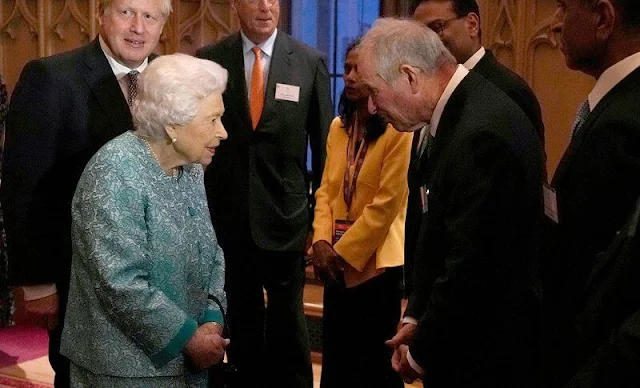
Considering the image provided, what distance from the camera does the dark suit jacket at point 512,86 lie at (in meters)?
2.77

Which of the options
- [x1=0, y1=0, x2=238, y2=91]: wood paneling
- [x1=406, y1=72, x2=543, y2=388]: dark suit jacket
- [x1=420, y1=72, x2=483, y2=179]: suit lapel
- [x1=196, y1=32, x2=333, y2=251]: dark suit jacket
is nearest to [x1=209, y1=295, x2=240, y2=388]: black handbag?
[x1=406, y1=72, x2=543, y2=388]: dark suit jacket

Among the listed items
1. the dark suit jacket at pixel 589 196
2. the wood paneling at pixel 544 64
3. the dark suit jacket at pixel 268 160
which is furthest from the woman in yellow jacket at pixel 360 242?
the dark suit jacket at pixel 589 196

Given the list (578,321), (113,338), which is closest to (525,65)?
(113,338)

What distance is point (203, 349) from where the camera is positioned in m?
2.24

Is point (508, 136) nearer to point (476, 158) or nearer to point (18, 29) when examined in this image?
point (476, 158)

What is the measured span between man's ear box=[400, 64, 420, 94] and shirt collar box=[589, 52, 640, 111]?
1.58 ft

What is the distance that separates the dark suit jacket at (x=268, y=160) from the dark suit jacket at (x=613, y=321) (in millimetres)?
2214

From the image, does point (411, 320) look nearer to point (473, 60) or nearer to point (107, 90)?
point (473, 60)

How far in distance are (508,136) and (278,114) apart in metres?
1.70

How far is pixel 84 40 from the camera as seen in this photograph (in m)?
5.57

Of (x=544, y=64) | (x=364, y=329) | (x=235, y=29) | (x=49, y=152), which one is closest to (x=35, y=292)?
(x=49, y=152)

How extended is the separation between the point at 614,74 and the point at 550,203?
0.94 ft

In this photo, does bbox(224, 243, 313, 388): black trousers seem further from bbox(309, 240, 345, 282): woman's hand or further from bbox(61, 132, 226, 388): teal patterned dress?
bbox(61, 132, 226, 388): teal patterned dress

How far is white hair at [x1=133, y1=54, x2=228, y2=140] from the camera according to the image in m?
2.25
